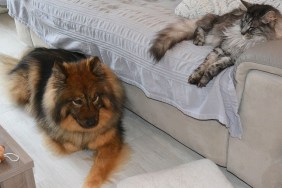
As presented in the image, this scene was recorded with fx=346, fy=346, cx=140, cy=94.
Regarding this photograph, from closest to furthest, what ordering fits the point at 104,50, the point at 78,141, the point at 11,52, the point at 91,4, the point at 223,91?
the point at 223,91
the point at 78,141
the point at 104,50
the point at 91,4
the point at 11,52

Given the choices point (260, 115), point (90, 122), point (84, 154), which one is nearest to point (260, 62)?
point (260, 115)

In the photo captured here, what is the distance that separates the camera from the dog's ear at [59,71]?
154cm

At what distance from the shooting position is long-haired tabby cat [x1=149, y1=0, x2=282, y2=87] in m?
1.49

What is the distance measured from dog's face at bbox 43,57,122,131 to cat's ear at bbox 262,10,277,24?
0.76 metres

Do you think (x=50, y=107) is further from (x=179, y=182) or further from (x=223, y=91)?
(x=223, y=91)

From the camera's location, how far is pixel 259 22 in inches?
58.7

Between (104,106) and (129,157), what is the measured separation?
0.32 meters

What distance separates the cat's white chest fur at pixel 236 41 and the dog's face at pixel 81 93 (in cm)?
60

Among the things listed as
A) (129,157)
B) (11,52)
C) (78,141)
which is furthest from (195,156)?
(11,52)

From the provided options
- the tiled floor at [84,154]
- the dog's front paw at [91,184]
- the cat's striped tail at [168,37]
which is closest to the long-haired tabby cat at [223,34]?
the cat's striped tail at [168,37]

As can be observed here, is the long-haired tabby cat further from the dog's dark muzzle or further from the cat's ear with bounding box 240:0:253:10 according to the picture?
the dog's dark muzzle

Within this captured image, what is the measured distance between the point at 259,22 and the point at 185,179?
75 centimetres

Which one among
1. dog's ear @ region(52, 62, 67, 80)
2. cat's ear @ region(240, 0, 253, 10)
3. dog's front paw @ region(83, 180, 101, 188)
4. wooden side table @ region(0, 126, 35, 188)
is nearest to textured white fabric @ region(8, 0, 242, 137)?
cat's ear @ region(240, 0, 253, 10)

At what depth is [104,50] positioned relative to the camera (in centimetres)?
197
